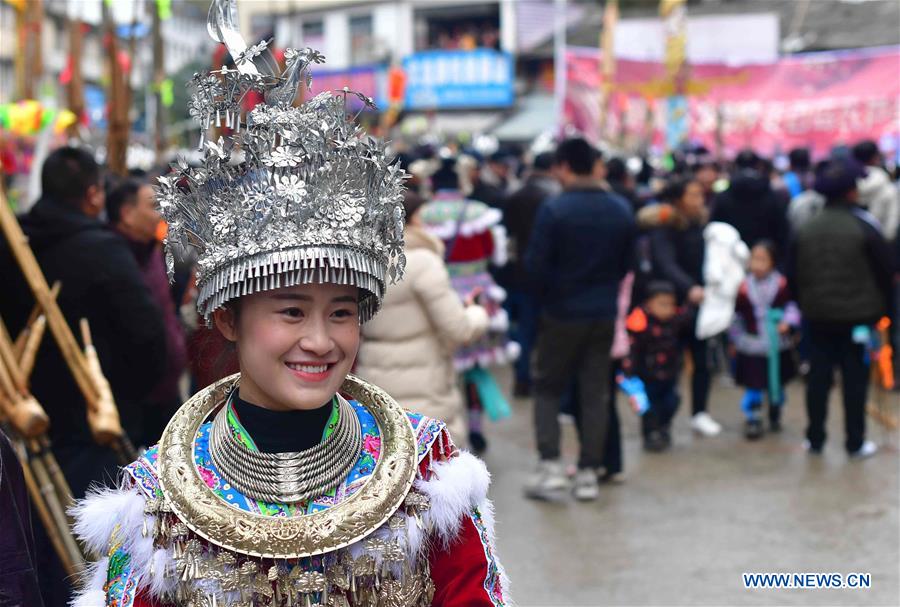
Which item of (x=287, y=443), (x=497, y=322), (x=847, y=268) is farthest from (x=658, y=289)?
(x=287, y=443)

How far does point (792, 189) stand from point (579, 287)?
18.4ft

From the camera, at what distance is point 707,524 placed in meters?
6.53

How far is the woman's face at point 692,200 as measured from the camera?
8727 millimetres

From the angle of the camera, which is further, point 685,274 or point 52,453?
point 685,274

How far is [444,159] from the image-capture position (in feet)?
27.7

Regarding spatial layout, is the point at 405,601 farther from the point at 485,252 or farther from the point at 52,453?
the point at 485,252

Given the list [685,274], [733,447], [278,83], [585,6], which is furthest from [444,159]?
[585,6]

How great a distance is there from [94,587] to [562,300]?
475 centimetres

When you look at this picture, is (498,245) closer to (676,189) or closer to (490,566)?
(676,189)

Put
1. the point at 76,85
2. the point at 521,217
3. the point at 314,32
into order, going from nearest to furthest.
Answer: the point at 521,217
the point at 76,85
the point at 314,32

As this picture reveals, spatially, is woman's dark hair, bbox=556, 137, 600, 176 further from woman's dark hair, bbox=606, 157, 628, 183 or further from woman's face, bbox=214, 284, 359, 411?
woman's face, bbox=214, 284, 359, 411

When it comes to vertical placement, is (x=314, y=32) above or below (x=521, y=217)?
above

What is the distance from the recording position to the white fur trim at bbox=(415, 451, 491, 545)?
2250 mm

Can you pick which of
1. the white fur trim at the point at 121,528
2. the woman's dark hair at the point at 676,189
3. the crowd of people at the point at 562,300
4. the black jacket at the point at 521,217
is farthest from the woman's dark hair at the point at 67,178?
the black jacket at the point at 521,217
